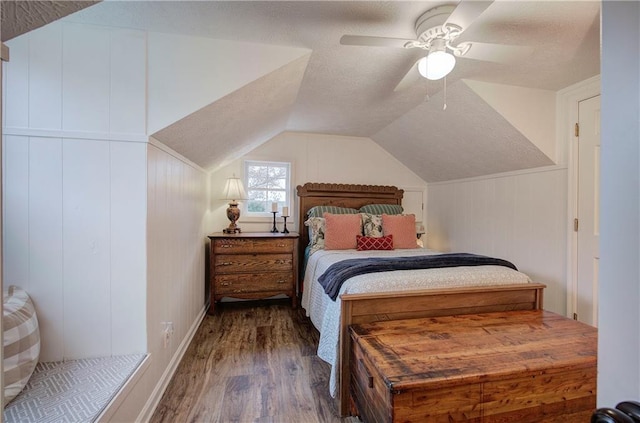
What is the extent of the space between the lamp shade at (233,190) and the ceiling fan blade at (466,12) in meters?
2.54

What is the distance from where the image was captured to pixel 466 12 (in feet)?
4.00

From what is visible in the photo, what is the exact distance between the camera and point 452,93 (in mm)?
2367

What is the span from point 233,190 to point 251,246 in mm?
710

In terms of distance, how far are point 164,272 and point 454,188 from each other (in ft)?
11.3

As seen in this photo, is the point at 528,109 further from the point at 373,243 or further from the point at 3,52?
the point at 3,52

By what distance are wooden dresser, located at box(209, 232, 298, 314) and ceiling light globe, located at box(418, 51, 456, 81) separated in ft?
6.95

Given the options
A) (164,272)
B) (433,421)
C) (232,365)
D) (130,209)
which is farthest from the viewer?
(232,365)

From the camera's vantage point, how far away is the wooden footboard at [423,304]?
5.24 ft

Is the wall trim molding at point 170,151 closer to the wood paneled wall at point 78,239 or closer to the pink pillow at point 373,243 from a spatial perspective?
the wood paneled wall at point 78,239

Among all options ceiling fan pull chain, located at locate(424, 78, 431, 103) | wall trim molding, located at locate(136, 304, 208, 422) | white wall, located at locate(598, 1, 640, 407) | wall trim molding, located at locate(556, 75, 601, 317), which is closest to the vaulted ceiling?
ceiling fan pull chain, located at locate(424, 78, 431, 103)

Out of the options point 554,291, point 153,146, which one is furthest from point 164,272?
point 554,291

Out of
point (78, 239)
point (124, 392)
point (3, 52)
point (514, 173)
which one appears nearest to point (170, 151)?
point (78, 239)

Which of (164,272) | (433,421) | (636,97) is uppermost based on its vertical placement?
(636,97)

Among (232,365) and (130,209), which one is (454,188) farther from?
(130,209)
